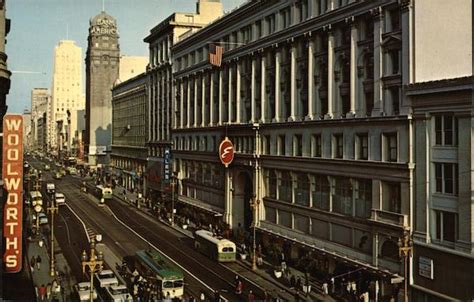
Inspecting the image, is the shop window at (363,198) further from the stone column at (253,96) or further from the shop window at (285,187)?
the stone column at (253,96)

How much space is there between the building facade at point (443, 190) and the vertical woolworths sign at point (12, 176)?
79.2 ft

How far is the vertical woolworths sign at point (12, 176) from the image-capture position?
27.5 metres

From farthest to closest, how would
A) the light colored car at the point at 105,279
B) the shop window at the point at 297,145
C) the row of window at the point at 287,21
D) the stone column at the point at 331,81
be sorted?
the shop window at the point at 297,145
the stone column at the point at 331,81
the light colored car at the point at 105,279
the row of window at the point at 287,21

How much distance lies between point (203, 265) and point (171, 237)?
1643cm

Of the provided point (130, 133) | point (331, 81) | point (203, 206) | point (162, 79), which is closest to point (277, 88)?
point (331, 81)

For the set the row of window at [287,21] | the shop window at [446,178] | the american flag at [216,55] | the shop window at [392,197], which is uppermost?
the row of window at [287,21]

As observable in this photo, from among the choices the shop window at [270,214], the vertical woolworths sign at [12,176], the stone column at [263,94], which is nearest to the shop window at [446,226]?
the shop window at [270,214]

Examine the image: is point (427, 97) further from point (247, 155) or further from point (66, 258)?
point (66, 258)

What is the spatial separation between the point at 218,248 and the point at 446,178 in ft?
82.0

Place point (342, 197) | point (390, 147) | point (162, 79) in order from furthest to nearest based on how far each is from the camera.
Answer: point (162, 79), point (342, 197), point (390, 147)

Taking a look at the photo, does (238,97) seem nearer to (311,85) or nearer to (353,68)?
(311,85)

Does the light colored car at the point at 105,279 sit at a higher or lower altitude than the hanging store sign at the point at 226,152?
lower

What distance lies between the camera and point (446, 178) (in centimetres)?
3541

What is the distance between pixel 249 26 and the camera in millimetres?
65062
